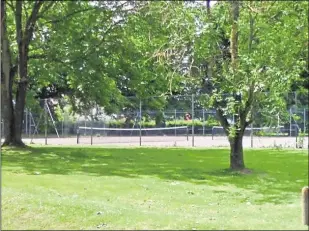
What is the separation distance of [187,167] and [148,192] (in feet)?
17.1

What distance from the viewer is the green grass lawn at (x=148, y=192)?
21.8 feet

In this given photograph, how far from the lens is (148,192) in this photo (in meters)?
9.90

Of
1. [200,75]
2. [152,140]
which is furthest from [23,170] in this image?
[152,140]

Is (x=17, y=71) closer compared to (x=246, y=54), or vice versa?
(x=246, y=54)

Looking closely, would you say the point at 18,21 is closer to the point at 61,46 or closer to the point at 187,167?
the point at 61,46

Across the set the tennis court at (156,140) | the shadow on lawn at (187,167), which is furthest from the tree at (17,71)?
the tennis court at (156,140)

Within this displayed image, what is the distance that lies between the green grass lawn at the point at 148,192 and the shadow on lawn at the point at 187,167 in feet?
0.08

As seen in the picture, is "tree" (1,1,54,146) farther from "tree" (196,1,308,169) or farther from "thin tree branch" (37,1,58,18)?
"tree" (196,1,308,169)

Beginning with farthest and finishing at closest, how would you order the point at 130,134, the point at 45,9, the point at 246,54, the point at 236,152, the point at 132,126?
the point at 132,126
the point at 130,134
the point at 45,9
the point at 236,152
the point at 246,54

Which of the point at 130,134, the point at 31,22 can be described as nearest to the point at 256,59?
the point at 31,22

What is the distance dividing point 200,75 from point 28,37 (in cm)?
1000

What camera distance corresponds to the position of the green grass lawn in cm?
664

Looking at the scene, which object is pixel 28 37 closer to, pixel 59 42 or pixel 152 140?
pixel 59 42

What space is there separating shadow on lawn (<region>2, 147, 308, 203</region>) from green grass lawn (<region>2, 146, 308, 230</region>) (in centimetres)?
2
